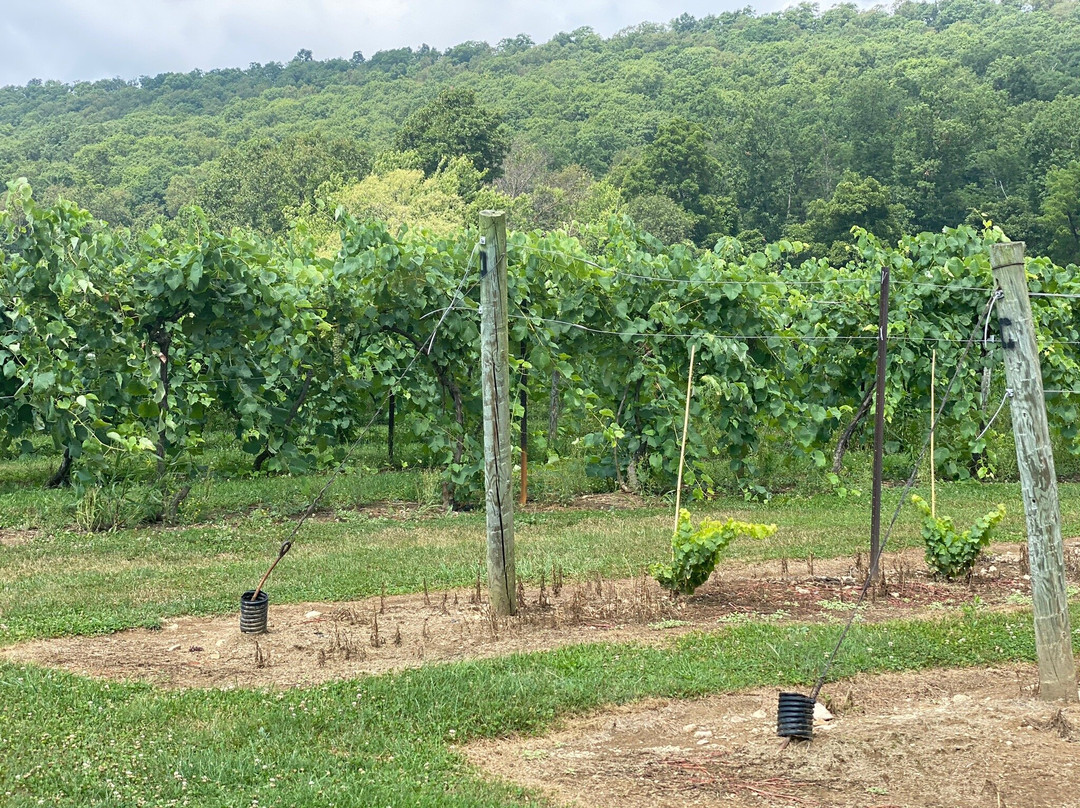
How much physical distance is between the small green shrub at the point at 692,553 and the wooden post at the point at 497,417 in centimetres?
110

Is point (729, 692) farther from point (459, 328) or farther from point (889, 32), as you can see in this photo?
point (889, 32)

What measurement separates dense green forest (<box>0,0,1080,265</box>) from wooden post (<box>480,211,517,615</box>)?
113 ft

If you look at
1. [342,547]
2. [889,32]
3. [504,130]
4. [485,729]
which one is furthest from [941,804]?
[889,32]

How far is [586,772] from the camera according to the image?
16.0 feet

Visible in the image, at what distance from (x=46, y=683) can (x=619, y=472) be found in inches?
301

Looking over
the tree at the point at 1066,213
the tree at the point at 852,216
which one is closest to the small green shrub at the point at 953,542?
the tree at the point at 1066,213

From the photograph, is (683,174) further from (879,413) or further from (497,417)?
(497,417)

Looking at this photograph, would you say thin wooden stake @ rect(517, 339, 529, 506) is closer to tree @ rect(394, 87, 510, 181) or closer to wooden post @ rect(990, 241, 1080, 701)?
wooden post @ rect(990, 241, 1080, 701)

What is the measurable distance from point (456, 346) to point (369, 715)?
22.8 ft

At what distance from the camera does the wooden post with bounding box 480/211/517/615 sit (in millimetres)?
7215

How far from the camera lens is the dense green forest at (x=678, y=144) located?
4522 centimetres

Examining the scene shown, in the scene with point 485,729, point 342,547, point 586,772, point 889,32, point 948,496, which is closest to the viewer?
point 586,772

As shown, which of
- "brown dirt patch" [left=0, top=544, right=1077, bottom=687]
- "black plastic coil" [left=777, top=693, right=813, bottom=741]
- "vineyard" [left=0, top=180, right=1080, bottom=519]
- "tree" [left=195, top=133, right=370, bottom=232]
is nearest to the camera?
"black plastic coil" [left=777, top=693, right=813, bottom=741]

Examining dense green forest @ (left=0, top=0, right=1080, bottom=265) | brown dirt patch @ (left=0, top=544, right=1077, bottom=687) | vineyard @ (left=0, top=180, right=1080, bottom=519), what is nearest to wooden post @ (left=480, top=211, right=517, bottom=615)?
brown dirt patch @ (left=0, top=544, right=1077, bottom=687)
